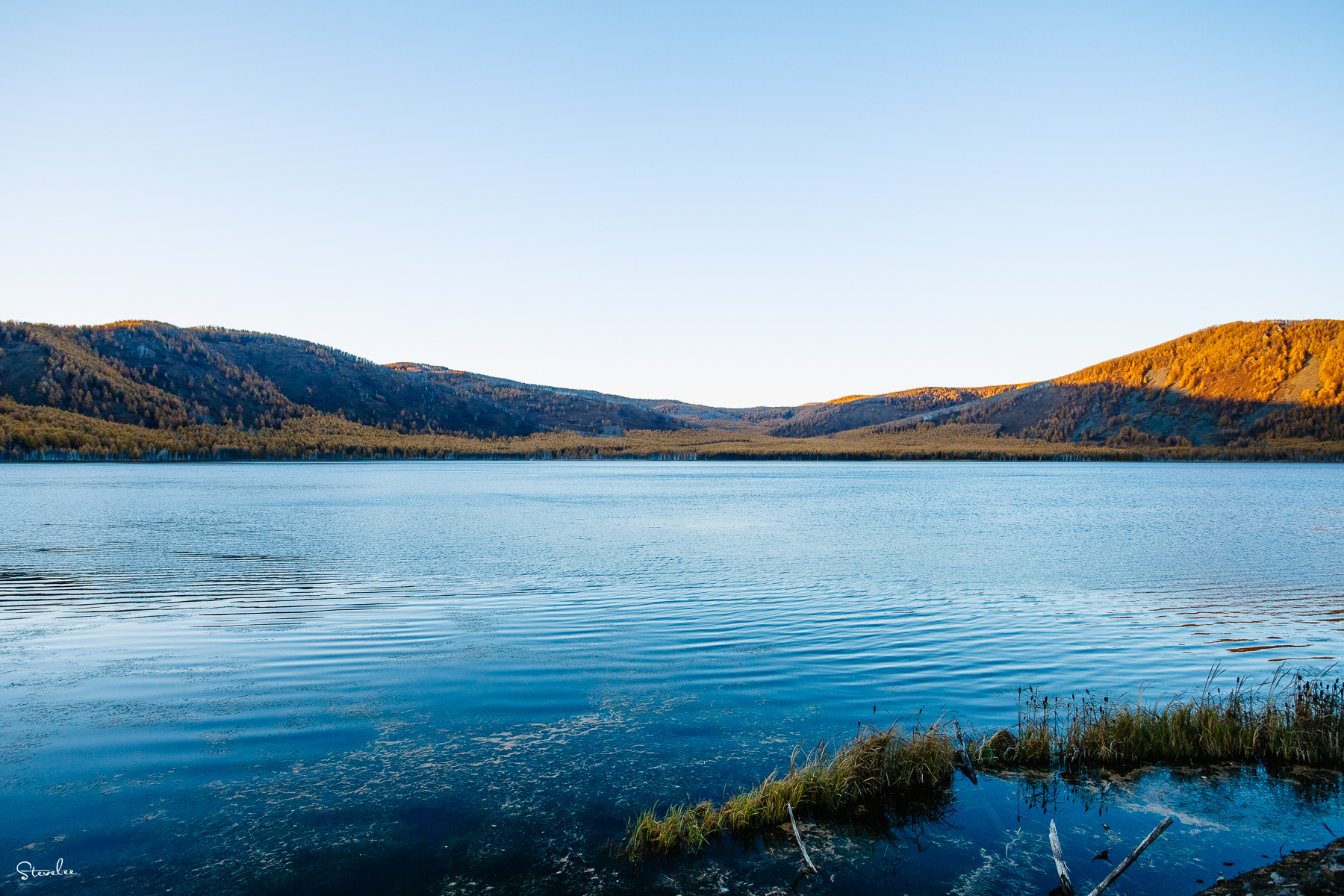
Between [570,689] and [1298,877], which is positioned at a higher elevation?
[1298,877]

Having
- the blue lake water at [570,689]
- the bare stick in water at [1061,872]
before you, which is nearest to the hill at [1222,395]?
the blue lake water at [570,689]

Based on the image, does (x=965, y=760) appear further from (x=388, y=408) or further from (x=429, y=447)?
(x=388, y=408)

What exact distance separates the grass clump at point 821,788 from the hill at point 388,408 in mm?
123823

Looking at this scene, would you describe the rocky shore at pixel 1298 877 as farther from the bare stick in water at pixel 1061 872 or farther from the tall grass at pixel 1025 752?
the tall grass at pixel 1025 752

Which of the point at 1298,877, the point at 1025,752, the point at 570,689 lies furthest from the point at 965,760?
the point at 570,689

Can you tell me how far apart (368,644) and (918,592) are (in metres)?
12.4

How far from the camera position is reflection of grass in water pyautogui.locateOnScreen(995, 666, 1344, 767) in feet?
26.5

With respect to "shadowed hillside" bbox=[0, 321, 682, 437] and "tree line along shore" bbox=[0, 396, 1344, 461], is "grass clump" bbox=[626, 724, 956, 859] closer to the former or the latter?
"tree line along shore" bbox=[0, 396, 1344, 461]

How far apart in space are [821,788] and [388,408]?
20250 centimetres

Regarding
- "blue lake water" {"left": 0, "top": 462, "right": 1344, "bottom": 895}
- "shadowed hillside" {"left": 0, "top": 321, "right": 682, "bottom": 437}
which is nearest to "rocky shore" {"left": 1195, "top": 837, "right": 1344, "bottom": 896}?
"blue lake water" {"left": 0, "top": 462, "right": 1344, "bottom": 895}

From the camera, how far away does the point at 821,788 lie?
23.4ft

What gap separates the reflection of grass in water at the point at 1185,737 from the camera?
808 cm

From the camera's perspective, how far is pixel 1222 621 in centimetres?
1509

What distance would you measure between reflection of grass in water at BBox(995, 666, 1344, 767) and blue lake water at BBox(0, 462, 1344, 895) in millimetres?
444
